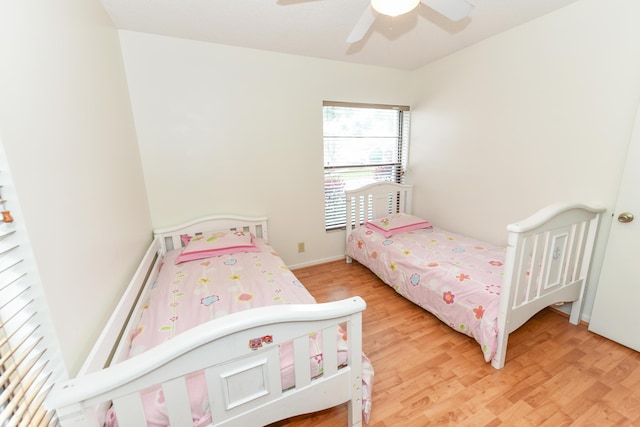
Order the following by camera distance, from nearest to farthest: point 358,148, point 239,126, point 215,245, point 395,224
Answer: point 215,245 → point 239,126 → point 395,224 → point 358,148

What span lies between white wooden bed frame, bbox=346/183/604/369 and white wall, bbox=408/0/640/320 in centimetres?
13

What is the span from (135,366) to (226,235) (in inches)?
67.0

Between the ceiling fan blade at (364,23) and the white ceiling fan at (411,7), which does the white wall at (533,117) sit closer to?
the white ceiling fan at (411,7)

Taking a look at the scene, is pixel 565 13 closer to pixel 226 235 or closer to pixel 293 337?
pixel 293 337

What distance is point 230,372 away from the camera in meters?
0.92

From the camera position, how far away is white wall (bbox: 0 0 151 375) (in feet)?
2.62

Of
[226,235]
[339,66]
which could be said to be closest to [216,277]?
[226,235]

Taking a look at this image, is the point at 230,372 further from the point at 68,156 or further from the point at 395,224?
the point at 395,224

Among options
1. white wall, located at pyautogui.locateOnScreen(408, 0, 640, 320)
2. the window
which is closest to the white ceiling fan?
white wall, located at pyautogui.locateOnScreen(408, 0, 640, 320)

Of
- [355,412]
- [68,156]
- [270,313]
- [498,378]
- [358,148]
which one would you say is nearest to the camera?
[270,313]

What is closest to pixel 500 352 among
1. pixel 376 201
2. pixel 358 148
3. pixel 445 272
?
pixel 445 272

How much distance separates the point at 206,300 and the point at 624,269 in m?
2.62

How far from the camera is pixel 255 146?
262 cm

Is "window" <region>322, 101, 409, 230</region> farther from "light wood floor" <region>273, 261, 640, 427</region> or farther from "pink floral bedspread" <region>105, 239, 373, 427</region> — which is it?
"light wood floor" <region>273, 261, 640, 427</region>
